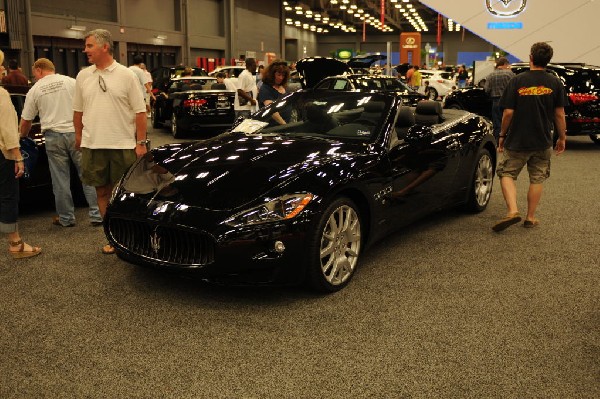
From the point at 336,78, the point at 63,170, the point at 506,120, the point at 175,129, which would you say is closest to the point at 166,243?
the point at 63,170

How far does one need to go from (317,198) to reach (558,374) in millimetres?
1732

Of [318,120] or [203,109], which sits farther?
[203,109]

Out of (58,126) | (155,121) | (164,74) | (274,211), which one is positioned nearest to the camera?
(274,211)

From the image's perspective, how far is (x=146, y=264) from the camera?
4.07 meters

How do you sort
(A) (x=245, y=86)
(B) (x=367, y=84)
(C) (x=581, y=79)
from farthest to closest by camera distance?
1. (B) (x=367, y=84)
2. (C) (x=581, y=79)
3. (A) (x=245, y=86)

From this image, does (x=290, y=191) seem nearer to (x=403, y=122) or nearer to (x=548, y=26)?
(x=403, y=122)

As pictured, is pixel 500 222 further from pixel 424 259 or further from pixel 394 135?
pixel 394 135

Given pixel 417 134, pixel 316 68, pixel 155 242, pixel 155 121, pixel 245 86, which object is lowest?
pixel 155 242

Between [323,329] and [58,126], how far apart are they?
3673 millimetres

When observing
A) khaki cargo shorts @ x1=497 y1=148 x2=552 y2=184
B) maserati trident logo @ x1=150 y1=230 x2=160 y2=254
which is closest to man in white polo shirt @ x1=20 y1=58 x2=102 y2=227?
maserati trident logo @ x1=150 y1=230 x2=160 y2=254

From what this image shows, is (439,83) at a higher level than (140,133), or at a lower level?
higher

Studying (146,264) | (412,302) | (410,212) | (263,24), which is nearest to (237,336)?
(146,264)

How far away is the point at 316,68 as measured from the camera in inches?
410

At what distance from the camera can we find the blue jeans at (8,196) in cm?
489
